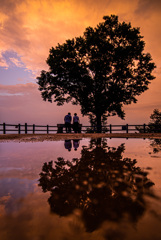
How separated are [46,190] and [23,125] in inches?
962

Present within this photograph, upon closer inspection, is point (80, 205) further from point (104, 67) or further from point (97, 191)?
point (104, 67)

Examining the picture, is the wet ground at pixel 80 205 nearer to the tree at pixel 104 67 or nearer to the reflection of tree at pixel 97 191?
the reflection of tree at pixel 97 191

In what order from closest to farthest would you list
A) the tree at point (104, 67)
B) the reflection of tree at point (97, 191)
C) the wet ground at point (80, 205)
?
1. the wet ground at point (80, 205)
2. the reflection of tree at point (97, 191)
3. the tree at point (104, 67)

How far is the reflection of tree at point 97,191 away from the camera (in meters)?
1.91

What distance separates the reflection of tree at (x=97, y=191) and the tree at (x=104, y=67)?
61.8 ft

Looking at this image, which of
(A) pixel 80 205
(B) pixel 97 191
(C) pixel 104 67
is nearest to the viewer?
(A) pixel 80 205

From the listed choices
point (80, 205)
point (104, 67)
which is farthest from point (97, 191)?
point (104, 67)

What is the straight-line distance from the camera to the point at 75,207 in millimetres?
2049

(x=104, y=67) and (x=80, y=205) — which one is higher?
(x=104, y=67)

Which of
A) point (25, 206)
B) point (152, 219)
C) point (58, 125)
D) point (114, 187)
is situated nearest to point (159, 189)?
point (114, 187)

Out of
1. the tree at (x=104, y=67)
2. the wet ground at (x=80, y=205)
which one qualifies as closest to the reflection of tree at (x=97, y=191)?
the wet ground at (x=80, y=205)

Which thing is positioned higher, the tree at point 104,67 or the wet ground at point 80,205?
the tree at point 104,67

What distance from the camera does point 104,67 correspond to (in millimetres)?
22859

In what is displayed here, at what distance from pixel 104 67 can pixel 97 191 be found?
21960mm
